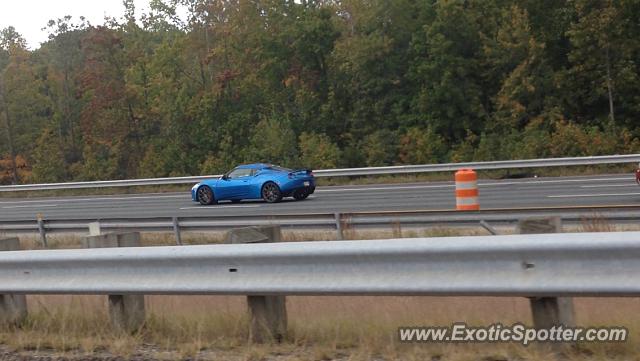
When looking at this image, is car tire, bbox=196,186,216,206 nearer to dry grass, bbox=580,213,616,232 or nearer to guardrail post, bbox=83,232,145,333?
dry grass, bbox=580,213,616,232

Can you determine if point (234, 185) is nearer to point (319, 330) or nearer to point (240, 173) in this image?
point (240, 173)

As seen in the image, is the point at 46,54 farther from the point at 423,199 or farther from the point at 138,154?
the point at 423,199

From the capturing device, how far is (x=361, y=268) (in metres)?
5.34

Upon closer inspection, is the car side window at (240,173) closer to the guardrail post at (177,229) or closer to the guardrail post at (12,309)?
the guardrail post at (177,229)

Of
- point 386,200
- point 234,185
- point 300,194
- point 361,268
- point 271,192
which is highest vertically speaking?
point 361,268

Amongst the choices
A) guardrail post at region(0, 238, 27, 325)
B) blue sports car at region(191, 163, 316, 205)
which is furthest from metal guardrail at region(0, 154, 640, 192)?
guardrail post at region(0, 238, 27, 325)

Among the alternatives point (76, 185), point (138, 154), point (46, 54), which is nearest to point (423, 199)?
point (76, 185)

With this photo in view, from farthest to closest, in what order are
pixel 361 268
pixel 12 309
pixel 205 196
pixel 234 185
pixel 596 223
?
pixel 205 196 < pixel 234 185 < pixel 596 223 < pixel 12 309 < pixel 361 268

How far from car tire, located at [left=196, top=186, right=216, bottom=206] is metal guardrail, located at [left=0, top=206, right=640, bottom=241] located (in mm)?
7368

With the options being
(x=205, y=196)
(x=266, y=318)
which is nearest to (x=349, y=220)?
(x=266, y=318)

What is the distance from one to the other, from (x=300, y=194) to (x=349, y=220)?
9.93 metres

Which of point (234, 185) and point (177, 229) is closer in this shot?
point (177, 229)

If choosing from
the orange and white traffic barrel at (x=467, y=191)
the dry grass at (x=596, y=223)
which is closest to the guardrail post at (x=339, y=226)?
the orange and white traffic barrel at (x=467, y=191)

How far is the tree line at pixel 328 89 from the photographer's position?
35.7m
